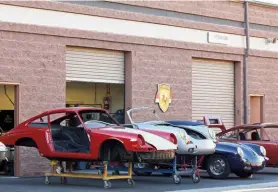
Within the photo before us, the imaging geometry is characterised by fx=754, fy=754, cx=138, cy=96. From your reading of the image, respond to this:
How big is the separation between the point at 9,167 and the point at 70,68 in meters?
3.27

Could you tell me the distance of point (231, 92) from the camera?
26.8 metres

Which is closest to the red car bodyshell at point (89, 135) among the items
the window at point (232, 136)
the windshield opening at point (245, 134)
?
the window at point (232, 136)

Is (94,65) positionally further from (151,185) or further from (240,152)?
(151,185)

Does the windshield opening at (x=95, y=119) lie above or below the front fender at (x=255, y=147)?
above

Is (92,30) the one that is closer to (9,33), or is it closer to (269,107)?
(9,33)

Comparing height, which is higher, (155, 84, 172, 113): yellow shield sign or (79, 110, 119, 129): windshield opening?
(155, 84, 172, 113): yellow shield sign

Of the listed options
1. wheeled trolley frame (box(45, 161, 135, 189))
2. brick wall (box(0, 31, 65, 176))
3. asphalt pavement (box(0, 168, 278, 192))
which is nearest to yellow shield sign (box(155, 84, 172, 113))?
brick wall (box(0, 31, 65, 176))

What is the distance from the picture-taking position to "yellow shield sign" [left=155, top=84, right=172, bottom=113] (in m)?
23.5

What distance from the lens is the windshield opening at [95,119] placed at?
55.2 feet

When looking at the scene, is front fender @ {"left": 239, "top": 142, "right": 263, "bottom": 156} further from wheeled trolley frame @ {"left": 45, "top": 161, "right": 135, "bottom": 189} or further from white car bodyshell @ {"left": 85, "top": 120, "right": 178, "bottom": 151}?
wheeled trolley frame @ {"left": 45, "top": 161, "right": 135, "bottom": 189}

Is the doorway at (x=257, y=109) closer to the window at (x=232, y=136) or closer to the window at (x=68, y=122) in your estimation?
the window at (x=232, y=136)

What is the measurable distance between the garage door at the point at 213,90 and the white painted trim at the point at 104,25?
2.88 feet

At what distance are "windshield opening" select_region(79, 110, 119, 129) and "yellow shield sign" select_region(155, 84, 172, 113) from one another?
18.3 ft

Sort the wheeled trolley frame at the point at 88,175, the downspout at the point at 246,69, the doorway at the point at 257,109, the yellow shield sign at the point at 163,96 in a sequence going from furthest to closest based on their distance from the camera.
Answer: the doorway at the point at 257,109
the downspout at the point at 246,69
the yellow shield sign at the point at 163,96
the wheeled trolley frame at the point at 88,175
